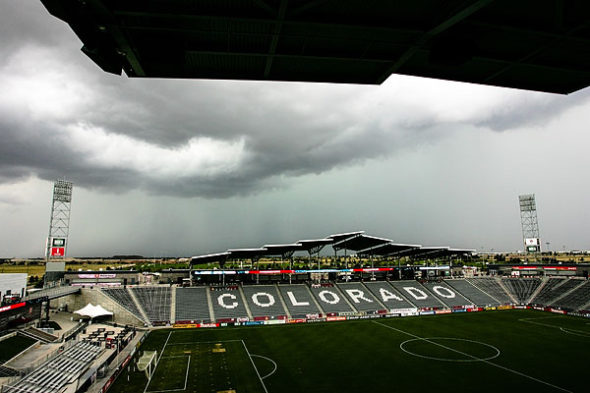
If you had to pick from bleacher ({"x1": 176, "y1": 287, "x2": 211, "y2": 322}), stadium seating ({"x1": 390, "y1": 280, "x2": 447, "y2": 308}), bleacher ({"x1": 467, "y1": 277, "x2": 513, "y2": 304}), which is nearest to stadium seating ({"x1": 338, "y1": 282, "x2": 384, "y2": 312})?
stadium seating ({"x1": 390, "y1": 280, "x2": 447, "y2": 308})

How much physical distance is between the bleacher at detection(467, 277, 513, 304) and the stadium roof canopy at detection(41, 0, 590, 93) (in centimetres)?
7513

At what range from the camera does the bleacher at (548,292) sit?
6875 cm

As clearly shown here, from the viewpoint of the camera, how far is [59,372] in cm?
2961

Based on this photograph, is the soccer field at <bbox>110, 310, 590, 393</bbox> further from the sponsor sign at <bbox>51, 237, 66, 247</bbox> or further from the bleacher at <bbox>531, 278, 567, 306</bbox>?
the sponsor sign at <bbox>51, 237, 66, 247</bbox>

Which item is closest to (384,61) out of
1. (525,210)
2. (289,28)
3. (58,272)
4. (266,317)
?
(289,28)

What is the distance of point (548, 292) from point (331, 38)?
8397 centimetres

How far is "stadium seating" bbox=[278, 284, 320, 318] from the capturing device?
58031 mm

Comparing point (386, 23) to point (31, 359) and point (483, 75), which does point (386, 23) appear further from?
point (31, 359)

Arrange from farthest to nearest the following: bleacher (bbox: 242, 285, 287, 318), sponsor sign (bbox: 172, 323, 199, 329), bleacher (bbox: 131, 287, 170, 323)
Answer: bleacher (bbox: 242, 285, 287, 318), bleacher (bbox: 131, 287, 170, 323), sponsor sign (bbox: 172, 323, 199, 329)

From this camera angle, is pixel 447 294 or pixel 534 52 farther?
pixel 447 294

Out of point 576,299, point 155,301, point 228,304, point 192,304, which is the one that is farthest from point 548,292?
point 155,301

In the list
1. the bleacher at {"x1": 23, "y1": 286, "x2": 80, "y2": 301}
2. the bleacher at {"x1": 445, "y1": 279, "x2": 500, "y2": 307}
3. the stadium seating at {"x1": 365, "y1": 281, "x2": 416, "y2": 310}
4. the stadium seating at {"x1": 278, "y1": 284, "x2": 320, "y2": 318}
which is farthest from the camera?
the bleacher at {"x1": 445, "y1": 279, "x2": 500, "y2": 307}

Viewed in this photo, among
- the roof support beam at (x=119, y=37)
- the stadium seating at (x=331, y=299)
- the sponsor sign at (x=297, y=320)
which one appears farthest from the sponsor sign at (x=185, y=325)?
the roof support beam at (x=119, y=37)

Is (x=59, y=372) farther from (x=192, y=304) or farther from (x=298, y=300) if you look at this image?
(x=298, y=300)
